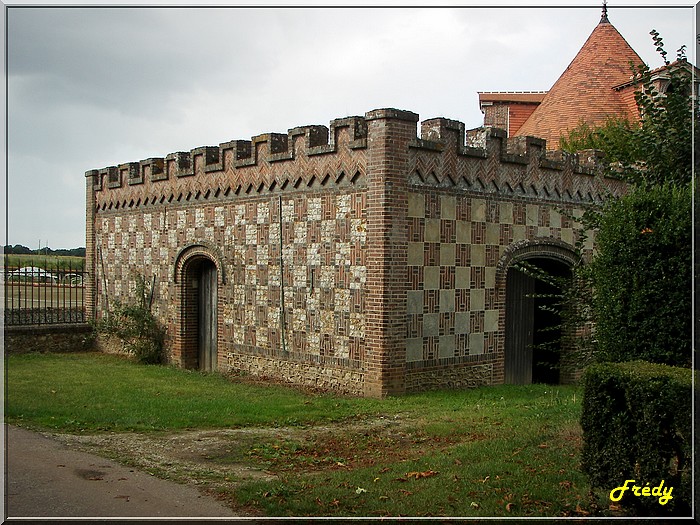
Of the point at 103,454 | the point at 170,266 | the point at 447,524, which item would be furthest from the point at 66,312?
the point at 447,524

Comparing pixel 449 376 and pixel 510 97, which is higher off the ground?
pixel 510 97

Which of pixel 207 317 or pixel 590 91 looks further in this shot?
pixel 590 91

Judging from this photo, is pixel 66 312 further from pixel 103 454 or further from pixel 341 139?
pixel 103 454

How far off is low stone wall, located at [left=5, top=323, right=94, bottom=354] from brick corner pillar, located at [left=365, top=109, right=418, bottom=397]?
11301mm

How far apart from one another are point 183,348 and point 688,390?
46.1 feet

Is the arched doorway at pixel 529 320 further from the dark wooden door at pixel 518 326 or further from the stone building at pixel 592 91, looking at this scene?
the stone building at pixel 592 91

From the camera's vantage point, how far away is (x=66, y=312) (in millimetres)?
21812

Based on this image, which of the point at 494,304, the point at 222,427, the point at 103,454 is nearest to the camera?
the point at 103,454

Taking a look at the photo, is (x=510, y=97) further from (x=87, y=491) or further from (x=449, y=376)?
(x=87, y=491)

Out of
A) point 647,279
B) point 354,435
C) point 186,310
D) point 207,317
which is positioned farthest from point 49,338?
point 647,279

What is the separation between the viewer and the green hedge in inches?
235

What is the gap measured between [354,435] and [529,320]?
7.35m

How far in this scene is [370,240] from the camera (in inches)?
511

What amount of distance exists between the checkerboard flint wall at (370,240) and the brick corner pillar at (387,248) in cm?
3
